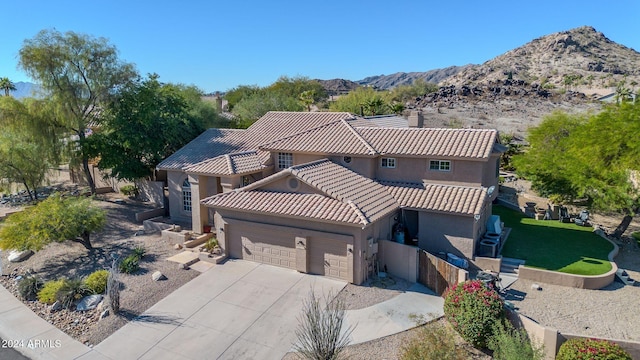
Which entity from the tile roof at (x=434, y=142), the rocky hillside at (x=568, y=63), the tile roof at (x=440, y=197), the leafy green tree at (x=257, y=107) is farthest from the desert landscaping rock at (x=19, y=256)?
the rocky hillside at (x=568, y=63)

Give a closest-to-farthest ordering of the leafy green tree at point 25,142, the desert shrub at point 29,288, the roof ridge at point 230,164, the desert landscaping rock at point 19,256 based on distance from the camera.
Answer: the desert shrub at point 29,288, the desert landscaping rock at point 19,256, the roof ridge at point 230,164, the leafy green tree at point 25,142

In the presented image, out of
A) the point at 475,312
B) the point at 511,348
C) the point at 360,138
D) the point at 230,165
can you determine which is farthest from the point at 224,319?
the point at 360,138

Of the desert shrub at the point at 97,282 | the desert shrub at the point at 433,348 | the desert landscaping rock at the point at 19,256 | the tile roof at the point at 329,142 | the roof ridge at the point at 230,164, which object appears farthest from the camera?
the roof ridge at the point at 230,164

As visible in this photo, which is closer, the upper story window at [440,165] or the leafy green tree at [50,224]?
the leafy green tree at [50,224]

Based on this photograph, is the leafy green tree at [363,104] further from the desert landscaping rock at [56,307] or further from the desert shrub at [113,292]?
the desert landscaping rock at [56,307]

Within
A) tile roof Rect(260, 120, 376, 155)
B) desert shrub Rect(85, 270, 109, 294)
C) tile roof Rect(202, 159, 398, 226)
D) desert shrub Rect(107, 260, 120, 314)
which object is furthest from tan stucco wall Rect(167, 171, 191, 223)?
desert shrub Rect(107, 260, 120, 314)

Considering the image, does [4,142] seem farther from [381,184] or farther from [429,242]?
[429,242]

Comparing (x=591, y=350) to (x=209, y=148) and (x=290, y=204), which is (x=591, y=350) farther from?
(x=209, y=148)
